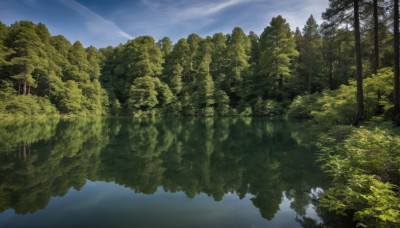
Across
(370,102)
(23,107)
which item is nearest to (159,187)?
(370,102)

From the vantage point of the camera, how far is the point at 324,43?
42875 millimetres

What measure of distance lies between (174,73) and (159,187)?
44.4 m

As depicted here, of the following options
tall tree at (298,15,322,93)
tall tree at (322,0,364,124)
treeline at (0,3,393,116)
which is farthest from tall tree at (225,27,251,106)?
tall tree at (322,0,364,124)

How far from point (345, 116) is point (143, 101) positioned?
36.2 m

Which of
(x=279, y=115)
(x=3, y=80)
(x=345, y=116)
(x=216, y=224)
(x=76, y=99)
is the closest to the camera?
(x=216, y=224)

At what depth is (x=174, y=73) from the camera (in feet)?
167

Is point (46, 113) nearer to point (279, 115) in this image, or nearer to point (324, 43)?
point (279, 115)

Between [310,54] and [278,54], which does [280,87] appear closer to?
[278,54]

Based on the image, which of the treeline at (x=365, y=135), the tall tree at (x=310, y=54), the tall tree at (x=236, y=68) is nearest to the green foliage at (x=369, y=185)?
the treeline at (x=365, y=135)

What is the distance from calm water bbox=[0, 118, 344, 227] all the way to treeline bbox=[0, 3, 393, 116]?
89.3 ft

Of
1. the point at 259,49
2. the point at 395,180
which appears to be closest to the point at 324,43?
the point at 259,49

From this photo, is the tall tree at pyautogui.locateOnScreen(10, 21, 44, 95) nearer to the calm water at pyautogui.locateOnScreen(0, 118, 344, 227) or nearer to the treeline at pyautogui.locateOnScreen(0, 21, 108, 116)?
the treeline at pyautogui.locateOnScreen(0, 21, 108, 116)

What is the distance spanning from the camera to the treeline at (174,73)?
1524 inches

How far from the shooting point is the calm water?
5.62 m
